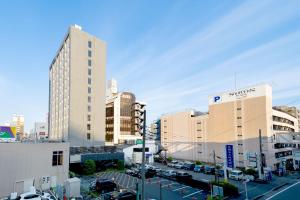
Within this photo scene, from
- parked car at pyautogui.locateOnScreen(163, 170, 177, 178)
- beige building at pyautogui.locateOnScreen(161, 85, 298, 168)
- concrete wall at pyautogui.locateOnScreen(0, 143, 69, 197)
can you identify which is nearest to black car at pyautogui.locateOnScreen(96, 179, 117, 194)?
concrete wall at pyautogui.locateOnScreen(0, 143, 69, 197)

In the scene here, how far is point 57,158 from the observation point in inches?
1168

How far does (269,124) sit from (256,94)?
740 centimetres

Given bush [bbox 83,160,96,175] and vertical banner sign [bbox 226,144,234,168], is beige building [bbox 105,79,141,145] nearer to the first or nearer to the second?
bush [bbox 83,160,96,175]

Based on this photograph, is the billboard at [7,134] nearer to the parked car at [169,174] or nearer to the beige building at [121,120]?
the parked car at [169,174]

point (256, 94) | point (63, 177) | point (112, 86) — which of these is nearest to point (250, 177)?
point (256, 94)

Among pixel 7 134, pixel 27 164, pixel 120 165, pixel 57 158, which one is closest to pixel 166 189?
pixel 57 158

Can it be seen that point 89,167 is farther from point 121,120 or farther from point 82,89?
point 121,120

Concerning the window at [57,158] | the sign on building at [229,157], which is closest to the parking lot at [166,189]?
the window at [57,158]

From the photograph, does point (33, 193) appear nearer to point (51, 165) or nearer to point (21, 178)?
point (21, 178)

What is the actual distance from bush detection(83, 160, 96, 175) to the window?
1330 cm

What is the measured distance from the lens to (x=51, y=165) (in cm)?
2880

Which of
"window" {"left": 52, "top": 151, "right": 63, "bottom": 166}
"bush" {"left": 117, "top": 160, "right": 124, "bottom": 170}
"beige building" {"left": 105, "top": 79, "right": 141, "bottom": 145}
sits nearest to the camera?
"window" {"left": 52, "top": 151, "right": 63, "bottom": 166}

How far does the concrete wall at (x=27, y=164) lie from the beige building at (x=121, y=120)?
49278mm

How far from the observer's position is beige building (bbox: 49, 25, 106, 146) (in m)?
56.2
